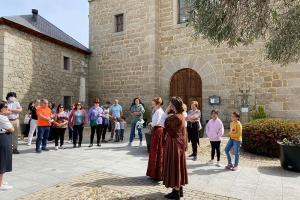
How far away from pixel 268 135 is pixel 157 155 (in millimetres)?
3989

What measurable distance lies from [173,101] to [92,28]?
1332 centimetres

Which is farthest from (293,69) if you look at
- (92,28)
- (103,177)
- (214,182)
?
(92,28)

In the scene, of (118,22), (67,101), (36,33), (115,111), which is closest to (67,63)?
(67,101)

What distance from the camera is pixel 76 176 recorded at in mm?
4484

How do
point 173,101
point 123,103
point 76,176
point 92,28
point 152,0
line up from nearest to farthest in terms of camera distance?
1. point 173,101
2. point 76,176
3. point 152,0
4. point 123,103
5. point 92,28

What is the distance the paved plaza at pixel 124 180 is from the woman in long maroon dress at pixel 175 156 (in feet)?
0.99

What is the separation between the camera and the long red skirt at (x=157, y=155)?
425 cm

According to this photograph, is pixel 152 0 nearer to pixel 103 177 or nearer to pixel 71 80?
pixel 71 80

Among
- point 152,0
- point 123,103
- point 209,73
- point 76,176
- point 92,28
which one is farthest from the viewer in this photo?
point 92,28

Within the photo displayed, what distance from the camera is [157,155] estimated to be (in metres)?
4.33

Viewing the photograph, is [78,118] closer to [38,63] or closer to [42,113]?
[42,113]

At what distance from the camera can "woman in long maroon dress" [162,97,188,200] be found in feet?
11.5

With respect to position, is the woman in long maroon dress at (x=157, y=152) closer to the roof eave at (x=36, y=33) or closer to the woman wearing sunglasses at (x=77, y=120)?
the woman wearing sunglasses at (x=77, y=120)

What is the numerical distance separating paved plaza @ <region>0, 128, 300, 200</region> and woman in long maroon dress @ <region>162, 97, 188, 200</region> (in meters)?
0.30
